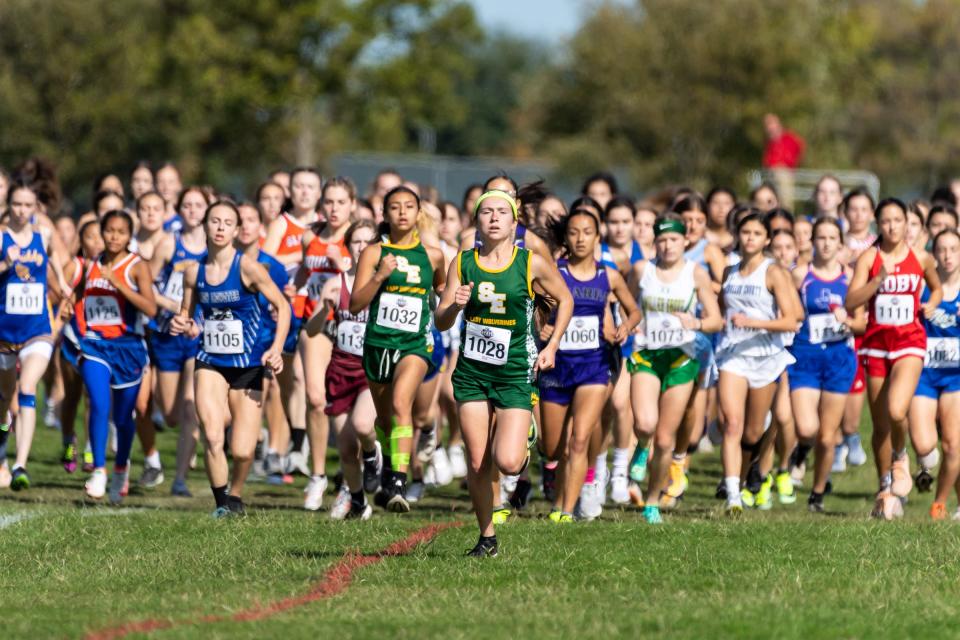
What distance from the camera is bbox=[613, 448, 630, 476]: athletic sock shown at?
13.5 m

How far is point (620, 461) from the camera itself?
1355 centimetres

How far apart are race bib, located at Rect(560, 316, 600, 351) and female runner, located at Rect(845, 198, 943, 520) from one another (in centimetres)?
218

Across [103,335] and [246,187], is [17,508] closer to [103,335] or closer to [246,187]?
[103,335]

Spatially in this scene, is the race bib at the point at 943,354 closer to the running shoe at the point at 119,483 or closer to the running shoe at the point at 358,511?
the running shoe at the point at 358,511

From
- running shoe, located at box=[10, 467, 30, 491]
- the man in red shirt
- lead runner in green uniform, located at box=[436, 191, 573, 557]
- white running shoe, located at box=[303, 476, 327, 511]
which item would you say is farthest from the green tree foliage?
lead runner in green uniform, located at box=[436, 191, 573, 557]

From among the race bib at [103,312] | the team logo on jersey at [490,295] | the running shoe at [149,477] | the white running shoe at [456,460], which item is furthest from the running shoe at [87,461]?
the team logo on jersey at [490,295]

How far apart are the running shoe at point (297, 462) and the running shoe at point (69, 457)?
6.23 feet

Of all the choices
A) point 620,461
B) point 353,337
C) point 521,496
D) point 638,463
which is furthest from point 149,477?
point 638,463

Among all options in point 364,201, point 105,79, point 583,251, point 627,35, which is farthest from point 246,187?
point 583,251

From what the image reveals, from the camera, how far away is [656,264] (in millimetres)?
12539

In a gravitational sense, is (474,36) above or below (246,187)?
above

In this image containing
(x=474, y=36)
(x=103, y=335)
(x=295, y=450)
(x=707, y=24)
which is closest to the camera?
(x=103, y=335)

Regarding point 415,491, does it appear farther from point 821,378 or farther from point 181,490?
point 821,378

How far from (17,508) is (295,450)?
324 centimetres
